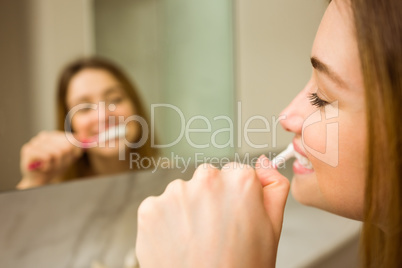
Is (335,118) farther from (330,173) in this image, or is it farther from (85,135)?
(85,135)

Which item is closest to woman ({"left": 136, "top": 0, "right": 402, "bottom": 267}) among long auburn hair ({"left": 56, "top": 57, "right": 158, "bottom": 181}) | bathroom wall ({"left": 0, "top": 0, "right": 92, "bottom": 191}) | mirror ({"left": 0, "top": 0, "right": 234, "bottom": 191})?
mirror ({"left": 0, "top": 0, "right": 234, "bottom": 191})

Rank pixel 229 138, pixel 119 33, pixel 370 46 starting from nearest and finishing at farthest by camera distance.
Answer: pixel 370 46 → pixel 229 138 → pixel 119 33

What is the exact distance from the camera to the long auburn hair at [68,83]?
59cm

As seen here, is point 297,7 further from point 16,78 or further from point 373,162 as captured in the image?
point 16,78

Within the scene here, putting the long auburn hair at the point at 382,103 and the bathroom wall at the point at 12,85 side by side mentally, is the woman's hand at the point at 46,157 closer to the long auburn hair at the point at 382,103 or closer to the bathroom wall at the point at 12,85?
the bathroom wall at the point at 12,85

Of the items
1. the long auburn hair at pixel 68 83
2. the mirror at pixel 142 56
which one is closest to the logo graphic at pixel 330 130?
the mirror at pixel 142 56

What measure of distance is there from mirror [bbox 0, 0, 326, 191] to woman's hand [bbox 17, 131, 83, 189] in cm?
1

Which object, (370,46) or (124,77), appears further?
(124,77)

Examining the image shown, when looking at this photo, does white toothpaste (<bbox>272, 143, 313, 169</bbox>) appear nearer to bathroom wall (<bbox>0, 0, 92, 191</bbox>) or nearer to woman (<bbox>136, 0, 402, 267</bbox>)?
woman (<bbox>136, 0, 402, 267</bbox>)

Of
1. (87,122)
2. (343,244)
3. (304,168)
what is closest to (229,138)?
(304,168)

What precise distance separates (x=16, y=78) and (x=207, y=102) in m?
0.30

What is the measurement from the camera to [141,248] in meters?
0.29

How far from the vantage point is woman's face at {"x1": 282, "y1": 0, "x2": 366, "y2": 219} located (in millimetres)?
274

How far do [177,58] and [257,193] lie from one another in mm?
341
